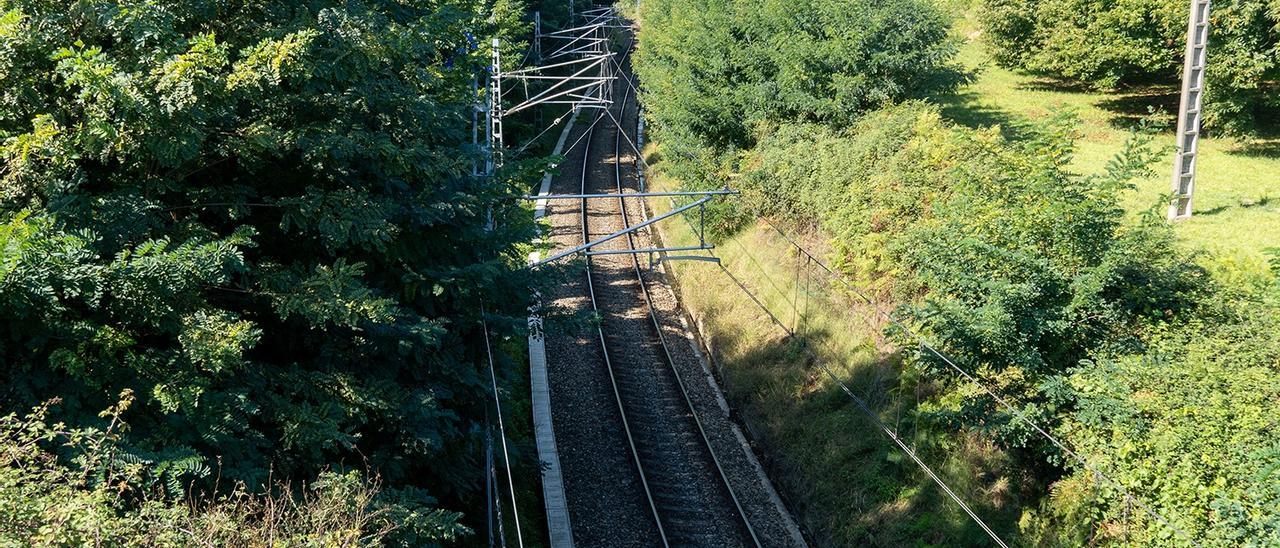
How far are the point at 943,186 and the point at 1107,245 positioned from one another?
5.12 meters

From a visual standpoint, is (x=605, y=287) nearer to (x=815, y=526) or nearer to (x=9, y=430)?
(x=815, y=526)

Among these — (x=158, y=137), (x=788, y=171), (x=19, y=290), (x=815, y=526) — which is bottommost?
(x=815, y=526)

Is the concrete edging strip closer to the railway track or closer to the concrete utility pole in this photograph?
the railway track

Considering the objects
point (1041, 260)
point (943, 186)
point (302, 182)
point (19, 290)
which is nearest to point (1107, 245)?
point (1041, 260)

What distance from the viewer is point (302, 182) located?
399 inches

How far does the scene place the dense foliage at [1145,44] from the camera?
22.9m

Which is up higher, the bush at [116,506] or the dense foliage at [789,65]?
the dense foliage at [789,65]

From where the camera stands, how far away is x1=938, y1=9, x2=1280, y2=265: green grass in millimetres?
17625

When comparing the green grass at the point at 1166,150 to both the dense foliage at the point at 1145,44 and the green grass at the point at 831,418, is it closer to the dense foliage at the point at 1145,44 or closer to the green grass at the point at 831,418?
the dense foliage at the point at 1145,44

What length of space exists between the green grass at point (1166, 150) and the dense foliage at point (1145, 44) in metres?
0.77

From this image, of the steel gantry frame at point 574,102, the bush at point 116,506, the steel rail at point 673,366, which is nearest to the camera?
the bush at point 116,506

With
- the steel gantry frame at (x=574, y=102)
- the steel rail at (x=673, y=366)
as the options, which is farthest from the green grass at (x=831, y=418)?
the steel gantry frame at (x=574, y=102)

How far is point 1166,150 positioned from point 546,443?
11851 millimetres

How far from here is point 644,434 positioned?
61.7 ft
